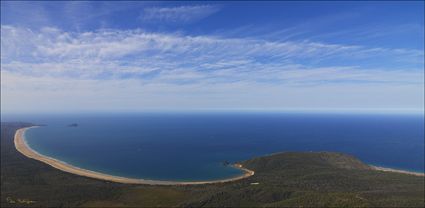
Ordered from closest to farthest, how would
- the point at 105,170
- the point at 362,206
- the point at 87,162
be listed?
1. the point at 362,206
2. the point at 105,170
3. the point at 87,162

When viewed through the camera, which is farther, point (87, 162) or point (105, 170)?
point (87, 162)

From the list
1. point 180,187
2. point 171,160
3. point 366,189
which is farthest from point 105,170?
point 366,189

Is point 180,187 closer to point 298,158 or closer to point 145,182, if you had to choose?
point 145,182

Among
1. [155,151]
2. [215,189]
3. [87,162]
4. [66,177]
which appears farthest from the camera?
[155,151]

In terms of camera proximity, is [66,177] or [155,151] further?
[155,151]

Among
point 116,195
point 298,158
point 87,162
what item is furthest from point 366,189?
point 87,162

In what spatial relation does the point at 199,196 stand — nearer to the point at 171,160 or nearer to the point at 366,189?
the point at 366,189
